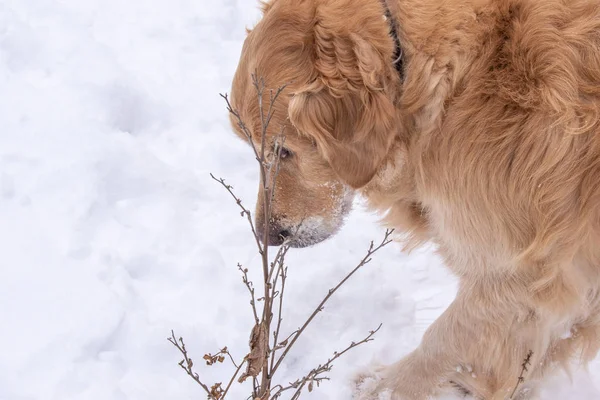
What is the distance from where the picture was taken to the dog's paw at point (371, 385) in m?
3.21

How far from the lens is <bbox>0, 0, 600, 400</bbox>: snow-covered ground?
10.2ft

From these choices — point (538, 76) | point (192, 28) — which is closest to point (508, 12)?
point (538, 76)

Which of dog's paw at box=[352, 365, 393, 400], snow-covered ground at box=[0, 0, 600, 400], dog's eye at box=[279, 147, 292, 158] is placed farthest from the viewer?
dog's paw at box=[352, 365, 393, 400]

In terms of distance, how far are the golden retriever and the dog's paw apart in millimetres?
880

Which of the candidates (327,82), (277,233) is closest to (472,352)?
(277,233)

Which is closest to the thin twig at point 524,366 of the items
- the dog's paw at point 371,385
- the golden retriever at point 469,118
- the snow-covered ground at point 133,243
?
the golden retriever at point 469,118

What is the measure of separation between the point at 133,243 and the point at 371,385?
1.60 metres

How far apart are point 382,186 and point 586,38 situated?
98 cm

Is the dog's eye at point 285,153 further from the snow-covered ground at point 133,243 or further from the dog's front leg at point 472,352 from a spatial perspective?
the snow-covered ground at point 133,243

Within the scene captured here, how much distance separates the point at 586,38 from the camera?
213cm

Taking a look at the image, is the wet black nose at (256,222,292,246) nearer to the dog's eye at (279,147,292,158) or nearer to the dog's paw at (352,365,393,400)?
the dog's eye at (279,147,292,158)

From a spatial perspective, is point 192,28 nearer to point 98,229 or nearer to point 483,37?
point 98,229

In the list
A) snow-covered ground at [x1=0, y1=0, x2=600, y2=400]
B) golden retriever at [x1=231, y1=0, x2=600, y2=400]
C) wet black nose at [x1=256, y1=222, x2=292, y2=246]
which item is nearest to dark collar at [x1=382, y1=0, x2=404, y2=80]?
golden retriever at [x1=231, y1=0, x2=600, y2=400]

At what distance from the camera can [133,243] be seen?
11.8ft
